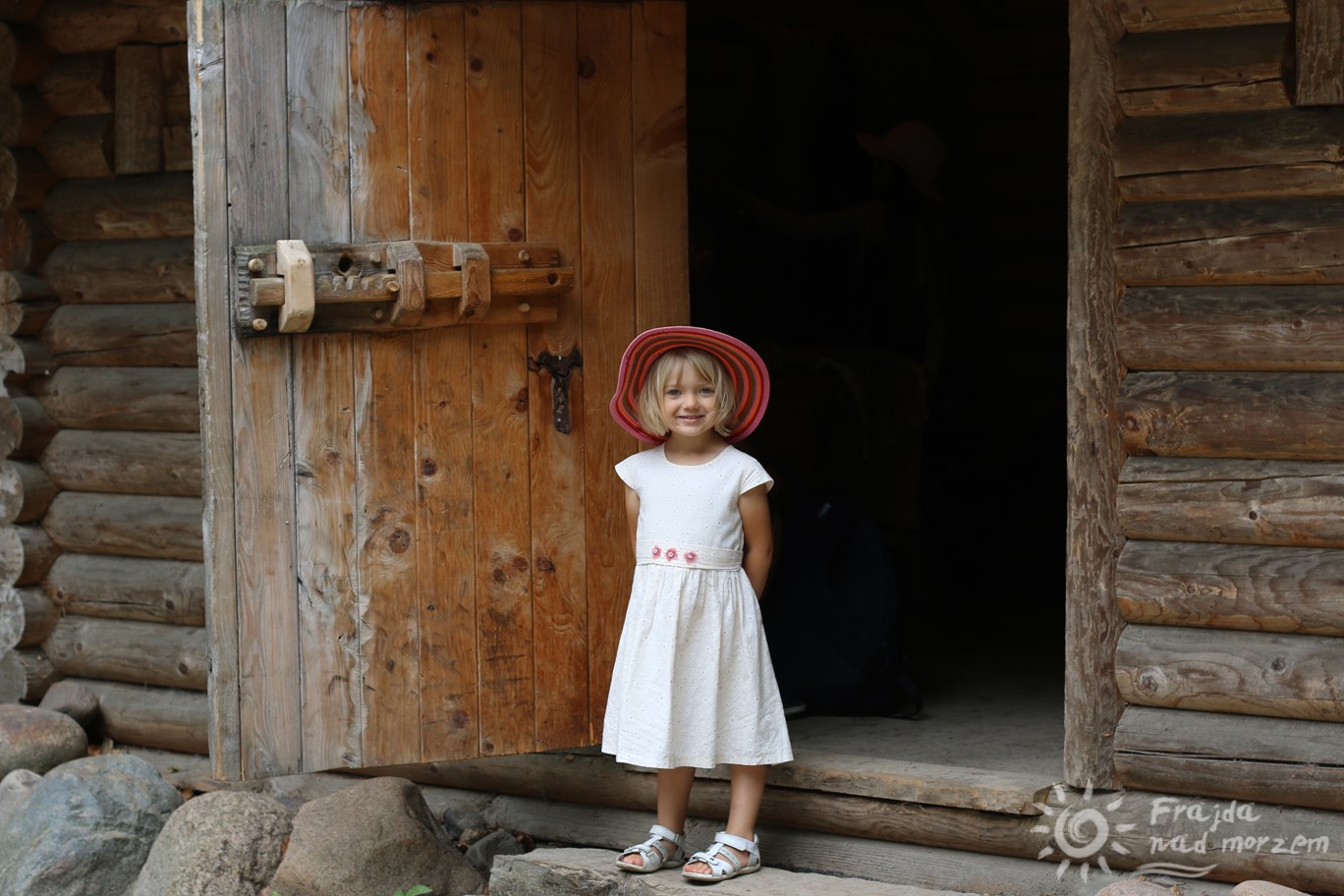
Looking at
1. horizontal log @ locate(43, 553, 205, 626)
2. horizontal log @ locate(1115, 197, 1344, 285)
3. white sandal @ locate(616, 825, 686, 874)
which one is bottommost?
white sandal @ locate(616, 825, 686, 874)

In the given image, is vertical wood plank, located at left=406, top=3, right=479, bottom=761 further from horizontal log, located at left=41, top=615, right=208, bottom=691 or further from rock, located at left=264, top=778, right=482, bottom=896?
horizontal log, located at left=41, top=615, right=208, bottom=691

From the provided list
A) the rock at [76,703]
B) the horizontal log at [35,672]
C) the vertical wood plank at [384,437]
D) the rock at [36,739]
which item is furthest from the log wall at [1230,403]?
the horizontal log at [35,672]

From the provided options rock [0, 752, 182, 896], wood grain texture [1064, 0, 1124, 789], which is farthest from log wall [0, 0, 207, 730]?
wood grain texture [1064, 0, 1124, 789]

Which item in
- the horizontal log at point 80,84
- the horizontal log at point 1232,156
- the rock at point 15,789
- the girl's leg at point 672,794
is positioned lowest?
the rock at point 15,789

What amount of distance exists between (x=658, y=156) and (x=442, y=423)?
3.17 feet

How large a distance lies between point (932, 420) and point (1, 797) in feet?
13.6

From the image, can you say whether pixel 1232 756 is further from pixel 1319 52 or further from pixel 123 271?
pixel 123 271

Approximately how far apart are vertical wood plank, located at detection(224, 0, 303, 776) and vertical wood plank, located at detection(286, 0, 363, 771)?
35 millimetres

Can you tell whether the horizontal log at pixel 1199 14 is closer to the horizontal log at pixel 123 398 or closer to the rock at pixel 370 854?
the rock at pixel 370 854

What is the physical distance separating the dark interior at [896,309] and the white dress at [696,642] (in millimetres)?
959

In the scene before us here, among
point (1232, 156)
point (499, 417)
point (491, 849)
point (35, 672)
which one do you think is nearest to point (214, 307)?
point (499, 417)

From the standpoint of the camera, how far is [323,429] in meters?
3.99

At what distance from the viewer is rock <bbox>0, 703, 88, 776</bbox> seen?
544cm

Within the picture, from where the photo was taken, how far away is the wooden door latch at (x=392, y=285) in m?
3.78
